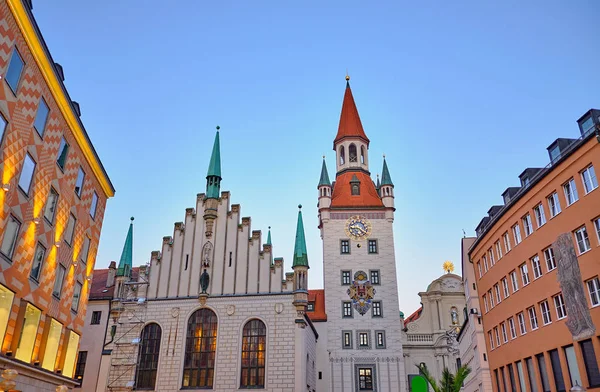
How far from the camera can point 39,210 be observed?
67.4ft

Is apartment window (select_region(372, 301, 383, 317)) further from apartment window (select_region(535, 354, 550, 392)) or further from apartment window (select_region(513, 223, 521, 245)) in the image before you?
apartment window (select_region(535, 354, 550, 392))

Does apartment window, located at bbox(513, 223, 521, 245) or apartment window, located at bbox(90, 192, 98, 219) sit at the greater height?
apartment window, located at bbox(90, 192, 98, 219)

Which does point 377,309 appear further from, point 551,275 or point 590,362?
point 590,362

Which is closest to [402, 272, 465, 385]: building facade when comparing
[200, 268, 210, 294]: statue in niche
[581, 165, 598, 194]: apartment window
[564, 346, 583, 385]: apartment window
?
A: [200, 268, 210, 294]: statue in niche

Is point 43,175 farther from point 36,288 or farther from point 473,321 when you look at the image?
point 473,321

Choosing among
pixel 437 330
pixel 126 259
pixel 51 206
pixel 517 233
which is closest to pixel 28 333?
pixel 51 206

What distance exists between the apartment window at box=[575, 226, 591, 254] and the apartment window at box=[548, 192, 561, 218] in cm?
189

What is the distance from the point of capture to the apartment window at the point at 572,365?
21.0 metres

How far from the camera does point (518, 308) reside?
88.2ft

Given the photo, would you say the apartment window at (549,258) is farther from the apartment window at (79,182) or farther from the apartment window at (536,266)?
the apartment window at (79,182)

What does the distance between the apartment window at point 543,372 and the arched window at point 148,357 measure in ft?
78.7

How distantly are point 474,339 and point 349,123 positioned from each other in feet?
102

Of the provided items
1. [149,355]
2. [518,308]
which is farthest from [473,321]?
[149,355]

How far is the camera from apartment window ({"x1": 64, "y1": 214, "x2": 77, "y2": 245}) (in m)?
24.1
